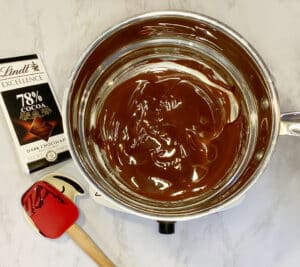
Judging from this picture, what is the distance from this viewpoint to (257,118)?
0.71 meters

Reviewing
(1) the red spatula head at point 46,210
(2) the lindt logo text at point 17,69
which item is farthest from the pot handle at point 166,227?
(2) the lindt logo text at point 17,69

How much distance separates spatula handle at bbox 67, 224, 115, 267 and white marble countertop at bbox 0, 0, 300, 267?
0.05ft

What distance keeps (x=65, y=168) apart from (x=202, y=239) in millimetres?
217

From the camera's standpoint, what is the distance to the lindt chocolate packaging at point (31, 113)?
0.73 m

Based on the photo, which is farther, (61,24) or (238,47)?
(61,24)

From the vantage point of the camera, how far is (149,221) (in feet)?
2.45

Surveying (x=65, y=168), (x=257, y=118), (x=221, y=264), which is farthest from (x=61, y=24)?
(x=221, y=264)

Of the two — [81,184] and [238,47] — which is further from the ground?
[238,47]

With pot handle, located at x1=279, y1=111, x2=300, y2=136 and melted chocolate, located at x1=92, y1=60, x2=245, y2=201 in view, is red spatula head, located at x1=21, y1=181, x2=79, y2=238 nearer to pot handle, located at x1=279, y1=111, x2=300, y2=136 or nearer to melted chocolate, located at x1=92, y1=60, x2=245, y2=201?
melted chocolate, located at x1=92, y1=60, x2=245, y2=201

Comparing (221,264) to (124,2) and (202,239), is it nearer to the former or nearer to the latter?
(202,239)

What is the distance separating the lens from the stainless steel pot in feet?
2.09

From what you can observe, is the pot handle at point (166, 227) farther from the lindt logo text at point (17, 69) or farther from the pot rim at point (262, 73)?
the lindt logo text at point (17, 69)

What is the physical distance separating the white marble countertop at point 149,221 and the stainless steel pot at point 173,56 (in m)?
0.07

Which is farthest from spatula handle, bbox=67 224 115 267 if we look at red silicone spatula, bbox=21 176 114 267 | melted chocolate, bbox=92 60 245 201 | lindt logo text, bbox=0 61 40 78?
lindt logo text, bbox=0 61 40 78
